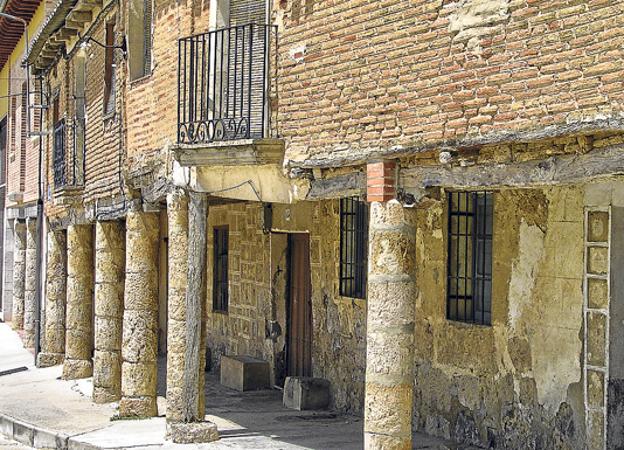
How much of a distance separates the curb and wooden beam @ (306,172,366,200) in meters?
4.77

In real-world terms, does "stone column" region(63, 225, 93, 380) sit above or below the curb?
above

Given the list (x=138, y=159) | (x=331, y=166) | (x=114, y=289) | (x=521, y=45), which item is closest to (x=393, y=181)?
(x=331, y=166)

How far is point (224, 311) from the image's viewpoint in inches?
725

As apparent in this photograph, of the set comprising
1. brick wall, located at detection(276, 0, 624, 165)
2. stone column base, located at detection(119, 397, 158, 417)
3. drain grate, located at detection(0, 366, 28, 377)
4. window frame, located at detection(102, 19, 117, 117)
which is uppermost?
window frame, located at detection(102, 19, 117, 117)

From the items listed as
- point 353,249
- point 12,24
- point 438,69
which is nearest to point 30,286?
point 12,24

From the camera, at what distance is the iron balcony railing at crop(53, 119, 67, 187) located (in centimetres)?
1820

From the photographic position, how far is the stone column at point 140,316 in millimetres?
13656

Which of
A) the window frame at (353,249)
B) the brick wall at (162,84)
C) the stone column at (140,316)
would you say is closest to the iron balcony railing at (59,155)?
the brick wall at (162,84)

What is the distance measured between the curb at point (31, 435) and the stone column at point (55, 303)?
5454 millimetres

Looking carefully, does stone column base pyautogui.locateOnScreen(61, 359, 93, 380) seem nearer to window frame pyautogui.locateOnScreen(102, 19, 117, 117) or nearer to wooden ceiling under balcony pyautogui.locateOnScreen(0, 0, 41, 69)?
window frame pyautogui.locateOnScreen(102, 19, 117, 117)

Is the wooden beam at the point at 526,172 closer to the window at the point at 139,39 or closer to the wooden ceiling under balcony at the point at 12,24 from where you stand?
the window at the point at 139,39

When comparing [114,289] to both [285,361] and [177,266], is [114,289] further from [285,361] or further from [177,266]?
[177,266]

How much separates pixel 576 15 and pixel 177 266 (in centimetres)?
615

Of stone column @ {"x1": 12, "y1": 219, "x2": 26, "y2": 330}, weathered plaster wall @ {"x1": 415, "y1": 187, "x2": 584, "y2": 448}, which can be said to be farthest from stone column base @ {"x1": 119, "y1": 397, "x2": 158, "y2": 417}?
stone column @ {"x1": 12, "y1": 219, "x2": 26, "y2": 330}
